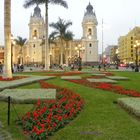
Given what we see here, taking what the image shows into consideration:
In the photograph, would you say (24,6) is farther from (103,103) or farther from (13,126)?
(13,126)

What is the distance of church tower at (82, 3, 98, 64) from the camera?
397 ft

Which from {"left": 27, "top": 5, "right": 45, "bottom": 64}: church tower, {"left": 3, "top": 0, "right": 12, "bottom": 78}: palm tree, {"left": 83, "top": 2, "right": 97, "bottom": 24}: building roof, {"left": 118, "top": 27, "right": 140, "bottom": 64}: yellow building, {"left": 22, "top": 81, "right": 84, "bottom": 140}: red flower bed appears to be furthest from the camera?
{"left": 118, "top": 27, "right": 140, "bottom": 64}: yellow building

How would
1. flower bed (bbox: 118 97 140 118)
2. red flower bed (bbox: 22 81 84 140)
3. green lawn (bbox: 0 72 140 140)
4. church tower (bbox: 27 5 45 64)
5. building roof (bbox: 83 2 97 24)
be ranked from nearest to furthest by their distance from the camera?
red flower bed (bbox: 22 81 84 140)
green lawn (bbox: 0 72 140 140)
flower bed (bbox: 118 97 140 118)
building roof (bbox: 83 2 97 24)
church tower (bbox: 27 5 45 64)

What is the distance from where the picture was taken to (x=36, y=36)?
133 metres

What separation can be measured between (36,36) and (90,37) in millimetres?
22550

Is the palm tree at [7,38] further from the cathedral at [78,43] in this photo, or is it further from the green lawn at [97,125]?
the cathedral at [78,43]

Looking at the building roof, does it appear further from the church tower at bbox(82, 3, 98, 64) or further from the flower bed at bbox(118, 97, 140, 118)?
the flower bed at bbox(118, 97, 140, 118)

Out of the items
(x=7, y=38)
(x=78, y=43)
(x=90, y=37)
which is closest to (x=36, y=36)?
(x=78, y=43)

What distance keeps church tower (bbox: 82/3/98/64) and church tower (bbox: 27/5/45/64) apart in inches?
666

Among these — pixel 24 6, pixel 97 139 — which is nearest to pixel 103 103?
pixel 97 139

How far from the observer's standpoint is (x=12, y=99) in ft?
39.2

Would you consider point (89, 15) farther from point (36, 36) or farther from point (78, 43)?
point (36, 36)

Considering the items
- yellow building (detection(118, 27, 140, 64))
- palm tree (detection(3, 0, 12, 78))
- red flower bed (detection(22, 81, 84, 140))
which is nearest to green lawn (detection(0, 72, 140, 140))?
red flower bed (detection(22, 81, 84, 140))

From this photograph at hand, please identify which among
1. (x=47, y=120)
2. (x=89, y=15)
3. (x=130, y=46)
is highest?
(x=89, y=15)
